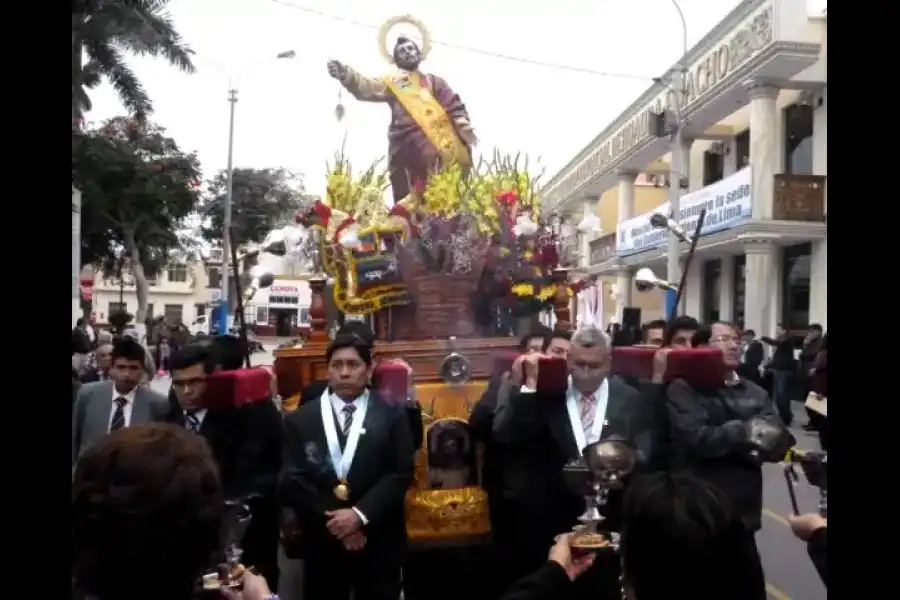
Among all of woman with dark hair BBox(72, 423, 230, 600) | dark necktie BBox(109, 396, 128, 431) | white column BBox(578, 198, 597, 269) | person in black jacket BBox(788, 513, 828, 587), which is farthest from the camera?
white column BBox(578, 198, 597, 269)

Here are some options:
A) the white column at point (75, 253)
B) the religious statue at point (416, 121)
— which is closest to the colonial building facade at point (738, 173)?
the religious statue at point (416, 121)

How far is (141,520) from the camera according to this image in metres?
1.22

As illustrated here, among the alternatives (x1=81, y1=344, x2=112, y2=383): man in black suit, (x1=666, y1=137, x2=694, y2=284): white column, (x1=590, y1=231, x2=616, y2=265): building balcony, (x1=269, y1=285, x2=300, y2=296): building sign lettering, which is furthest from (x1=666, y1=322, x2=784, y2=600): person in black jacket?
(x1=269, y1=285, x2=300, y2=296): building sign lettering

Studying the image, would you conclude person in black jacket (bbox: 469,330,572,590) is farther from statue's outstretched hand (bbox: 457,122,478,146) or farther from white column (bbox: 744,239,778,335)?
white column (bbox: 744,239,778,335)

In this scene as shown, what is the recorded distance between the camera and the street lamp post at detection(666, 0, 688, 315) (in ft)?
17.7

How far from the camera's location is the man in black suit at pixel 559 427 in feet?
9.52

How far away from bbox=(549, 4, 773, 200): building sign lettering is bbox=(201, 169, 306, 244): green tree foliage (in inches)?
72.0

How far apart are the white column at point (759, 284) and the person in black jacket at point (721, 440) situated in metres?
4.38

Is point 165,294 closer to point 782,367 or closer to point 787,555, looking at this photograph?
point 787,555

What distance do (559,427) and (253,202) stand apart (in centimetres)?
304

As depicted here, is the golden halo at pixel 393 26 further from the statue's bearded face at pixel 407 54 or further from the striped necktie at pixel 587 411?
the striped necktie at pixel 587 411

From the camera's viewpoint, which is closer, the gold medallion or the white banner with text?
the gold medallion

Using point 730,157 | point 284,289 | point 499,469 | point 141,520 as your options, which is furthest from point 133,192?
point 730,157

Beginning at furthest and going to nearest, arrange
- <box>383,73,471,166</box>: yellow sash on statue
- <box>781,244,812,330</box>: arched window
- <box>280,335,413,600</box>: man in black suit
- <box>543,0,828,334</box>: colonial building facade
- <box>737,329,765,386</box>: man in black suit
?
<box>781,244,812,330</box>: arched window
<box>737,329,765,386</box>: man in black suit
<box>543,0,828,334</box>: colonial building facade
<box>383,73,471,166</box>: yellow sash on statue
<box>280,335,413,600</box>: man in black suit
